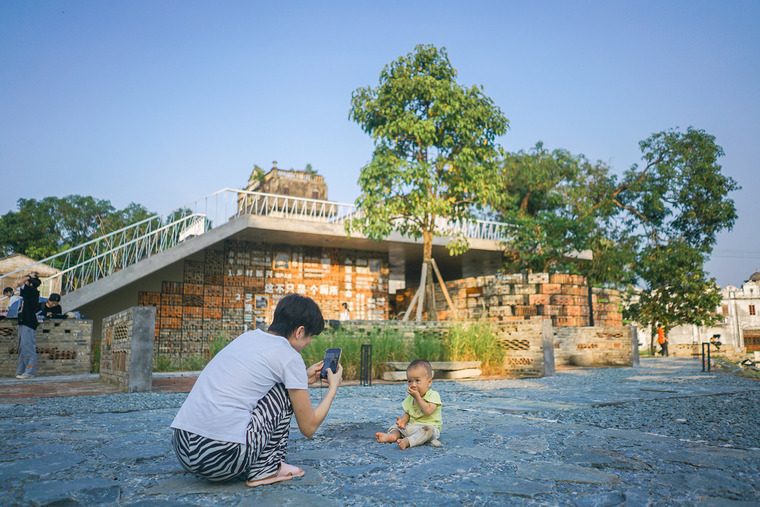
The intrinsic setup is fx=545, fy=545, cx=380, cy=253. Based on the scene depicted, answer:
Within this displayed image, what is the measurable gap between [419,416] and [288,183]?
36674 mm

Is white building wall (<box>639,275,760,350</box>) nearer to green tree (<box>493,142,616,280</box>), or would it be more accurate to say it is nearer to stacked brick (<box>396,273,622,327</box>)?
green tree (<box>493,142,616,280</box>)

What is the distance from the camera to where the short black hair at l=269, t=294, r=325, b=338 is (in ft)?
8.29

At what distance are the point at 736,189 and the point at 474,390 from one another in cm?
1782

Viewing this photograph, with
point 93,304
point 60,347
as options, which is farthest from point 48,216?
point 60,347

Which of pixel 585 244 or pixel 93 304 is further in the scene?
pixel 585 244

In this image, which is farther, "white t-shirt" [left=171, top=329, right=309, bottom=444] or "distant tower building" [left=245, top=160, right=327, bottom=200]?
"distant tower building" [left=245, top=160, right=327, bottom=200]

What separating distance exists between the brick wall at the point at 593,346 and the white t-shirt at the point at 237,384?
475 inches

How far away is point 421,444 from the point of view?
132 inches

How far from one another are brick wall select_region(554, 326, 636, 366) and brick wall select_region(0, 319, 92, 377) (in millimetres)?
10395

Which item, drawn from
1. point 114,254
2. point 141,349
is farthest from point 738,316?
point 141,349

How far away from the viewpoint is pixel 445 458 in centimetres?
295

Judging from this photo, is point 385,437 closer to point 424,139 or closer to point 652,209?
point 424,139

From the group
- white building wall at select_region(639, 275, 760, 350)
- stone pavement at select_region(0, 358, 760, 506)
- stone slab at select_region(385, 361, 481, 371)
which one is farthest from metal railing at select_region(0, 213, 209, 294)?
white building wall at select_region(639, 275, 760, 350)

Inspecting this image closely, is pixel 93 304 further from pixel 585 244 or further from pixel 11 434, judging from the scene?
pixel 585 244
